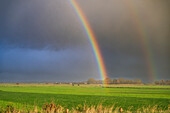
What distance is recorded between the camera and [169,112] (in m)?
18.6

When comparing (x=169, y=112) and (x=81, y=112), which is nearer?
(x=81, y=112)

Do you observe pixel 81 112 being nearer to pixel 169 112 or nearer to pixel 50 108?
pixel 50 108

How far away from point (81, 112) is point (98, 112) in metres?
1.35

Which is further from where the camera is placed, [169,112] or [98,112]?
[169,112]

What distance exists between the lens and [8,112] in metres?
14.6

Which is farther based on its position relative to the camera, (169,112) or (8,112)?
(169,112)

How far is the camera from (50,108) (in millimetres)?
15023

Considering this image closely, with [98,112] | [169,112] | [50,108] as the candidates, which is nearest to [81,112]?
[98,112]

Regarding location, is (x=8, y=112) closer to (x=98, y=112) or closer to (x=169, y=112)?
(x=98, y=112)

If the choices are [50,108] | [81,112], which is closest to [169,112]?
[81,112]

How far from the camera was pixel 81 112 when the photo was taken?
14.6m

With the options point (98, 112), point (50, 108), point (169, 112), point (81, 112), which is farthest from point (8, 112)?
point (169, 112)

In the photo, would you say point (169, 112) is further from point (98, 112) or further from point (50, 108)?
point (50, 108)

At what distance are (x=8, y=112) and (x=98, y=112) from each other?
6727 millimetres
